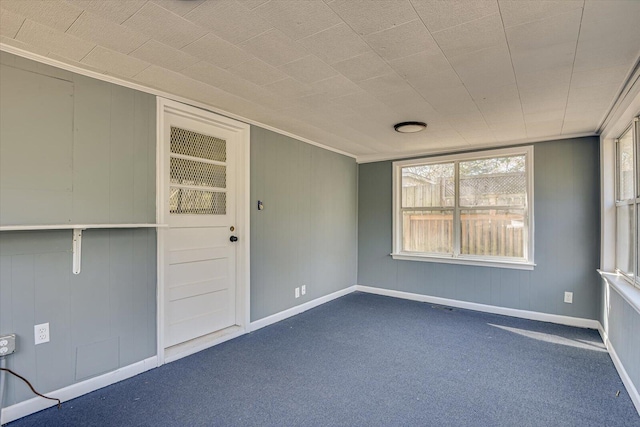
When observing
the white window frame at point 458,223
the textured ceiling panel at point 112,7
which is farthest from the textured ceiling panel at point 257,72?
the white window frame at point 458,223

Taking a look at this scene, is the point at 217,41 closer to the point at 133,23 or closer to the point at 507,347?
the point at 133,23

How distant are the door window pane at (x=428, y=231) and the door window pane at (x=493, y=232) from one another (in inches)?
7.6

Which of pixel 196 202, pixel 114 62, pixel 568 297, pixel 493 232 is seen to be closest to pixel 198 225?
pixel 196 202

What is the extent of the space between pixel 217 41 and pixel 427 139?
287 centimetres

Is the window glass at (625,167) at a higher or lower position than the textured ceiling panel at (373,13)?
lower

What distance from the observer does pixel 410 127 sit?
3.38 m

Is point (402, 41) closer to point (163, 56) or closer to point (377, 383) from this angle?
point (163, 56)

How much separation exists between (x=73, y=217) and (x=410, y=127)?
3019 millimetres

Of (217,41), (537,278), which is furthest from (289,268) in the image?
(537,278)

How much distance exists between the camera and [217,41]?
6.06 feet

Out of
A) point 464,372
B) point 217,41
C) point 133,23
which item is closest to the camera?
point 133,23

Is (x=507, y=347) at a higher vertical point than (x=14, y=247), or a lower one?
lower

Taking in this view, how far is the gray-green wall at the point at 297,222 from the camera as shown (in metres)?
3.57

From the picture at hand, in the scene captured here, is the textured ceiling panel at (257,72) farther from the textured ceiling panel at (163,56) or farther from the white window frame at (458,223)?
the white window frame at (458,223)
